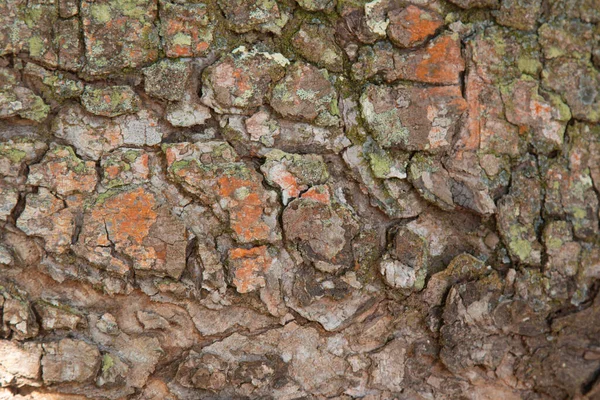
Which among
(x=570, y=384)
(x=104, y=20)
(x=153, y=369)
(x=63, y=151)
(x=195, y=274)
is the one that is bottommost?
(x=153, y=369)

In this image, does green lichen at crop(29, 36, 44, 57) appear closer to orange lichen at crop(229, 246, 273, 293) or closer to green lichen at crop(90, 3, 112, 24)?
green lichen at crop(90, 3, 112, 24)

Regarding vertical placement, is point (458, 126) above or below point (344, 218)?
above

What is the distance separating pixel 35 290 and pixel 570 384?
5.51 ft

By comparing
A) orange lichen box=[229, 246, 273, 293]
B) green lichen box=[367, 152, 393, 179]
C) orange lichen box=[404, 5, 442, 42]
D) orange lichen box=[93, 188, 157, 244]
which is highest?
orange lichen box=[404, 5, 442, 42]

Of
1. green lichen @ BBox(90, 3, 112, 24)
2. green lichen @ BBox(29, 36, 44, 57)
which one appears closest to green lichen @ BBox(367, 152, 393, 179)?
green lichen @ BBox(90, 3, 112, 24)

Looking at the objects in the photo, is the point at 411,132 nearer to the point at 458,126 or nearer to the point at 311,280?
the point at 458,126

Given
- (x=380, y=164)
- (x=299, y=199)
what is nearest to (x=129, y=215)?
(x=299, y=199)

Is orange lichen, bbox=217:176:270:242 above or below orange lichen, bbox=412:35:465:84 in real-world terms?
below

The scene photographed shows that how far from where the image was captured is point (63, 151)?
1788 millimetres

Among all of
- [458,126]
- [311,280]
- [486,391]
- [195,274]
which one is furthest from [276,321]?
[458,126]

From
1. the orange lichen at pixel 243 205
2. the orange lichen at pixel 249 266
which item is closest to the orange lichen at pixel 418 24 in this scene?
the orange lichen at pixel 243 205

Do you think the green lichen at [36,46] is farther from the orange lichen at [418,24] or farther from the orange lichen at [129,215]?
the orange lichen at [418,24]

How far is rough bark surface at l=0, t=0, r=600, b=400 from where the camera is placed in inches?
70.3

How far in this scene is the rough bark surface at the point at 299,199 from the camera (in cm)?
179
